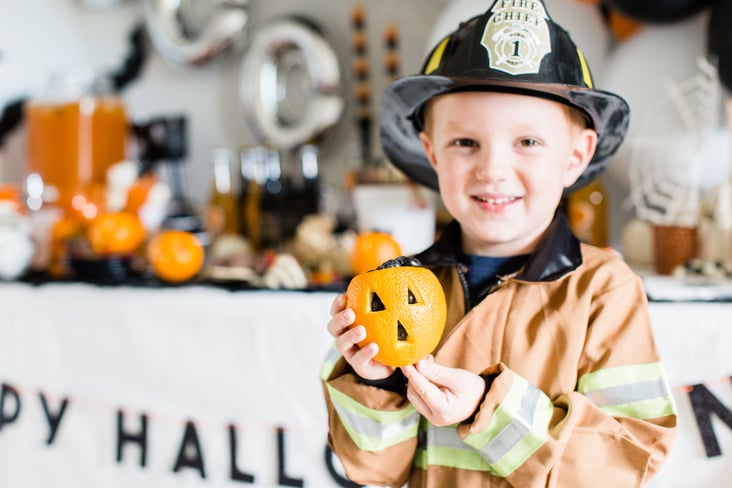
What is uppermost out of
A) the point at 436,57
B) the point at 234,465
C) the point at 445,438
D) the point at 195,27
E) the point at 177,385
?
the point at 195,27

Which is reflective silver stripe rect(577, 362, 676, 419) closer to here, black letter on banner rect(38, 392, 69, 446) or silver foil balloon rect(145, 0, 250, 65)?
black letter on banner rect(38, 392, 69, 446)

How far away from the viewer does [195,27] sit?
Answer: 6.61 ft

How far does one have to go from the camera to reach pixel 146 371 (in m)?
1.28

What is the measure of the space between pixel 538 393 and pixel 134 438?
3.17 feet

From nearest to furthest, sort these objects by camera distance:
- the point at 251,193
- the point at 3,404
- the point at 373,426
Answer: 1. the point at 373,426
2. the point at 3,404
3. the point at 251,193

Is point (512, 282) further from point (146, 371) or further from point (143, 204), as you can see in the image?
point (143, 204)

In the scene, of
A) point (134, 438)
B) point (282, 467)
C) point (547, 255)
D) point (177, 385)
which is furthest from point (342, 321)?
point (134, 438)

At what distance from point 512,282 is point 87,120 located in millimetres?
1579

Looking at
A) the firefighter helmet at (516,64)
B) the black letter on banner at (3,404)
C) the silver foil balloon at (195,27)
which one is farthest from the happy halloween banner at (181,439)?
the silver foil balloon at (195,27)

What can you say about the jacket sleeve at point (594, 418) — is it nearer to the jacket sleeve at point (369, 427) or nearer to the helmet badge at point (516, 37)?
the jacket sleeve at point (369, 427)

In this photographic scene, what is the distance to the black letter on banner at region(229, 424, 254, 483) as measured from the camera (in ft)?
3.86

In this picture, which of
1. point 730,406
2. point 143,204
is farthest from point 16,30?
point 730,406

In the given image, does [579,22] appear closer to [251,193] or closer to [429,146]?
[429,146]

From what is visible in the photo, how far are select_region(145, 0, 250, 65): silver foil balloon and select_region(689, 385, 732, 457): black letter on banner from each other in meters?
1.60
